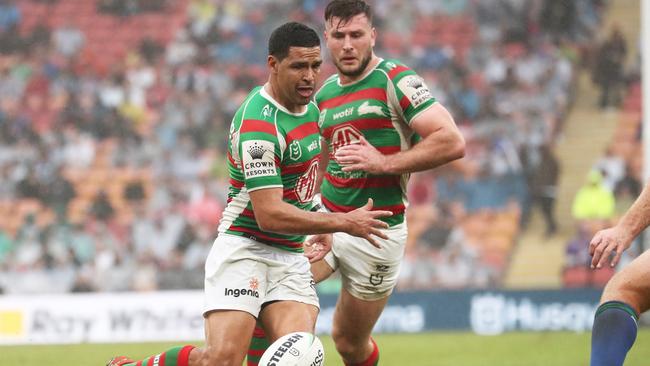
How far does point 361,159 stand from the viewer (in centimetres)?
636

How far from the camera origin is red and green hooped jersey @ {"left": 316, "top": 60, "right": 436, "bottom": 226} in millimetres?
6828

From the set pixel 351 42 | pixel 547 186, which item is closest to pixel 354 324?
pixel 351 42

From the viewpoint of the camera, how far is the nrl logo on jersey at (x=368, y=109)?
6980 mm

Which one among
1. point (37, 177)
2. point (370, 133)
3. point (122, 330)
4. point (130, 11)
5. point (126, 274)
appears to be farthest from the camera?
point (130, 11)

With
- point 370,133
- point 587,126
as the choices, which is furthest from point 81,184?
point 370,133

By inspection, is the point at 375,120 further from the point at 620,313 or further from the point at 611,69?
the point at 611,69

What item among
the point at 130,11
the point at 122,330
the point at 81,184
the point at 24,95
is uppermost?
the point at 130,11

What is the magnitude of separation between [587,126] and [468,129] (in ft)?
8.31

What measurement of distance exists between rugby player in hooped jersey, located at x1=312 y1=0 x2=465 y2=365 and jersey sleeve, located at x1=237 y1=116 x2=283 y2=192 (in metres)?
0.49

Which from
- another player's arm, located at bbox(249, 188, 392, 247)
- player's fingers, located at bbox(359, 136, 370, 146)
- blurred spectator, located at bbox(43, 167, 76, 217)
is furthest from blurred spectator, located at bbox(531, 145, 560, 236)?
another player's arm, located at bbox(249, 188, 392, 247)

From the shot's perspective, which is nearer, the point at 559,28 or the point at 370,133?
the point at 370,133

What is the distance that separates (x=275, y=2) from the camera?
2220 centimetres

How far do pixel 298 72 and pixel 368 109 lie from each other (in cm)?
97

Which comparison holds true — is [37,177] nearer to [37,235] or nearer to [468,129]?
[37,235]
